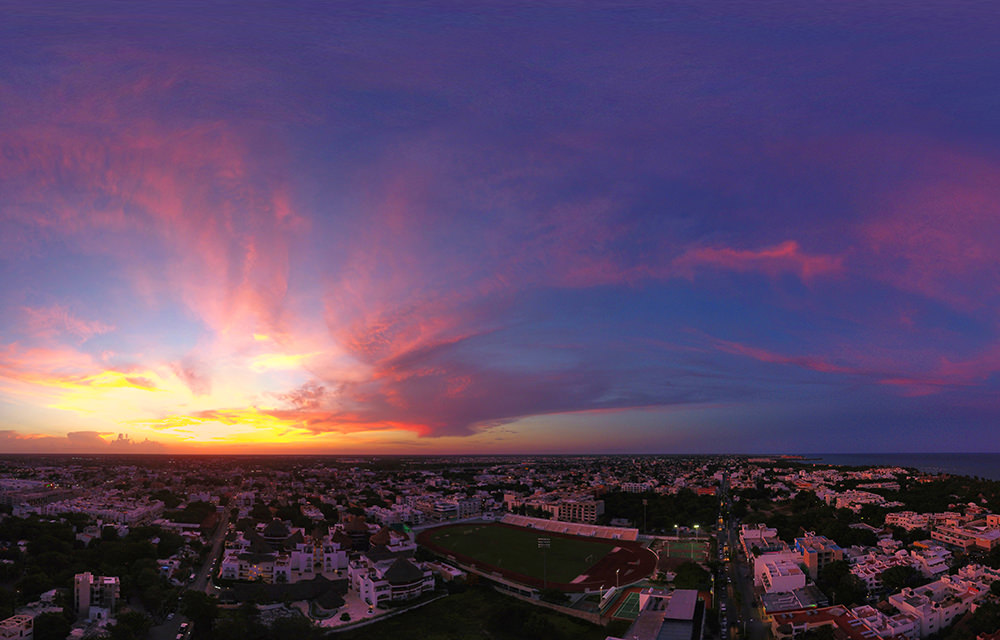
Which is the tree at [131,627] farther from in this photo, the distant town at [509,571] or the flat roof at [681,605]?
the flat roof at [681,605]

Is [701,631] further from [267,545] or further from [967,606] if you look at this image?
[267,545]

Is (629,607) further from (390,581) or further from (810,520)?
(810,520)

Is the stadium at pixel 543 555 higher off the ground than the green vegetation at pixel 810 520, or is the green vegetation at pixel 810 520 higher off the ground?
the green vegetation at pixel 810 520

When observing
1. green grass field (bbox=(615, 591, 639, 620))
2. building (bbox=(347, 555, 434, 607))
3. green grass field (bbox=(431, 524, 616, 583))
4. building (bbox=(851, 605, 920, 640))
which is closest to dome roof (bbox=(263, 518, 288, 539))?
building (bbox=(347, 555, 434, 607))

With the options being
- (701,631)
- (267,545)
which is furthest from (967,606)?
(267,545)

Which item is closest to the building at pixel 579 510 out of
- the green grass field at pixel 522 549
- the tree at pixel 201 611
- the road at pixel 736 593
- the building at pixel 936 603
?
the green grass field at pixel 522 549

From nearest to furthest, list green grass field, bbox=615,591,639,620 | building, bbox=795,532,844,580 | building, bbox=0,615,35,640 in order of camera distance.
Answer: building, bbox=0,615,35,640 → green grass field, bbox=615,591,639,620 → building, bbox=795,532,844,580

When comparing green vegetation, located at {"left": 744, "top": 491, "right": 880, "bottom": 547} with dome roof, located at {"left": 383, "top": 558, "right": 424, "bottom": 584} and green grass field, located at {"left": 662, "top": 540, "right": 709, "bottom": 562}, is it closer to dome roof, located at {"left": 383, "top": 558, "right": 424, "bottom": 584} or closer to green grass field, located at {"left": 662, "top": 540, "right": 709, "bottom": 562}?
green grass field, located at {"left": 662, "top": 540, "right": 709, "bottom": 562}
